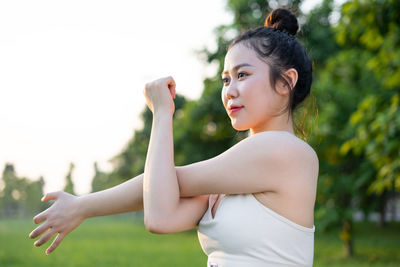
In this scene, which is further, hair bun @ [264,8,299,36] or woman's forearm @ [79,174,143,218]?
hair bun @ [264,8,299,36]

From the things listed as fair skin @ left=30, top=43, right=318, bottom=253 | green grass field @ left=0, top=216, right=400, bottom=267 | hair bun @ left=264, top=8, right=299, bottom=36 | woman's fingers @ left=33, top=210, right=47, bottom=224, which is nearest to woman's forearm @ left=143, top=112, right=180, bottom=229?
fair skin @ left=30, top=43, right=318, bottom=253

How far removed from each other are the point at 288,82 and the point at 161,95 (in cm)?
49

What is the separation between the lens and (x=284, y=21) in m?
1.83

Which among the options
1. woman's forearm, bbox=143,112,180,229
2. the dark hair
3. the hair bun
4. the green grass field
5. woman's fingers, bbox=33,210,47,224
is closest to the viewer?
woman's forearm, bbox=143,112,180,229

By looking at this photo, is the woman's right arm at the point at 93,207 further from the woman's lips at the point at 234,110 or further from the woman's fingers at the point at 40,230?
the woman's lips at the point at 234,110

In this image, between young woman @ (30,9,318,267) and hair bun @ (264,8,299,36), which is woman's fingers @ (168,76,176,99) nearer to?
young woman @ (30,9,318,267)

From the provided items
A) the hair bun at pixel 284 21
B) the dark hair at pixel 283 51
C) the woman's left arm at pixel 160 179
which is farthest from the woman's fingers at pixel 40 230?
the hair bun at pixel 284 21

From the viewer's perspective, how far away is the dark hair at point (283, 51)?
160 cm

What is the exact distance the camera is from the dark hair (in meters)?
1.60

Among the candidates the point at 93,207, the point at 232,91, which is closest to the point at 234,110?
the point at 232,91

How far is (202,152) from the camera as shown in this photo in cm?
1914

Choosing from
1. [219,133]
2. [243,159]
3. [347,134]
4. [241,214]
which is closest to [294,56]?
[243,159]

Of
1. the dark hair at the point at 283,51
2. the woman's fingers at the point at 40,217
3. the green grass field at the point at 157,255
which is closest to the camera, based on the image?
the woman's fingers at the point at 40,217

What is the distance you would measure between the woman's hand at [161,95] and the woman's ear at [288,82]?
1.32ft
